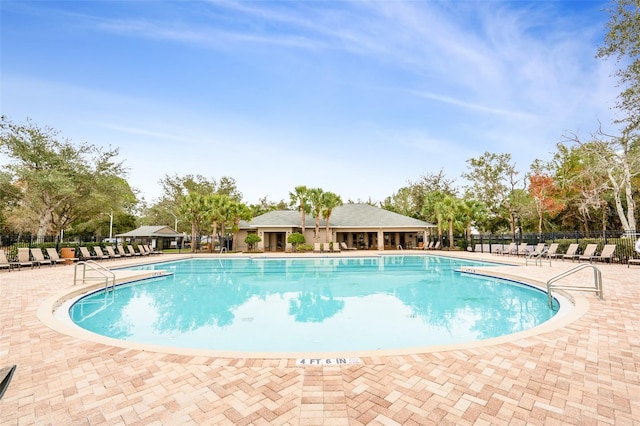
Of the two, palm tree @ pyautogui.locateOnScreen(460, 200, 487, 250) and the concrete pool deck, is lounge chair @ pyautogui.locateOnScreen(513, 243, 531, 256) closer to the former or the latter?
palm tree @ pyautogui.locateOnScreen(460, 200, 487, 250)

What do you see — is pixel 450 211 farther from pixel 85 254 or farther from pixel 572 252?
pixel 85 254

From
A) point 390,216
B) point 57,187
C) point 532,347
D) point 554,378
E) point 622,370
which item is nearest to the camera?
point 554,378

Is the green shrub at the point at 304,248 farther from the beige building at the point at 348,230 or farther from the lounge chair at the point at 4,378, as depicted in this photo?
the lounge chair at the point at 4,378

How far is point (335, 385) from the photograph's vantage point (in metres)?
3.19

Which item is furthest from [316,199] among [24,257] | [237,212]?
[24,257]

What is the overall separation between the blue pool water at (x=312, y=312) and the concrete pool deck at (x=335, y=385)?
2207 millimetres

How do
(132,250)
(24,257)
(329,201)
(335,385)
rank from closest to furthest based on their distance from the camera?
(335,385)
(24,257)
(132,250)
(329,201)

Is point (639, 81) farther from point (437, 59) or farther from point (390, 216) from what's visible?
point (390, 216)

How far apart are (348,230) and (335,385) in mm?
32090

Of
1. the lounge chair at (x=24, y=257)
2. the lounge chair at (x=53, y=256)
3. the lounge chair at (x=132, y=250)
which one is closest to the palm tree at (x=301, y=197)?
the lounge chair at (x=132, y=250)

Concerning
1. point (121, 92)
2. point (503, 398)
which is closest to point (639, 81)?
point (503, 398)

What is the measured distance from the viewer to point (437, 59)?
17500 millimetres

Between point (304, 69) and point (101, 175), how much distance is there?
67.3 feet

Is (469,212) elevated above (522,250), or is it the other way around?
(469,212)
